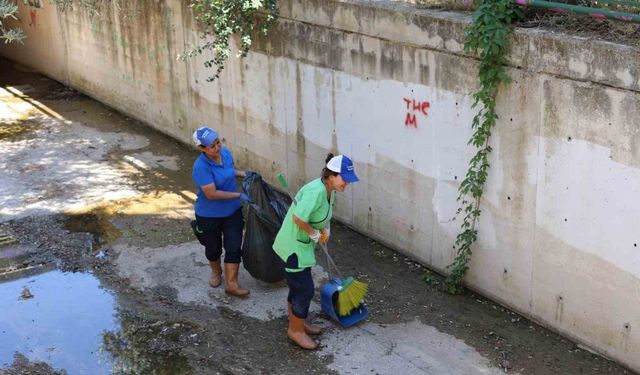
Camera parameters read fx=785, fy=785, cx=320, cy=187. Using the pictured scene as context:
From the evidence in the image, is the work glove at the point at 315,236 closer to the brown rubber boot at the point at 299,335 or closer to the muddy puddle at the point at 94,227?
the brown rubber boot at the point at 299,335

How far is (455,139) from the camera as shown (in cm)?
692

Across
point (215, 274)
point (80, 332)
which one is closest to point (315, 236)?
point (215, 274)

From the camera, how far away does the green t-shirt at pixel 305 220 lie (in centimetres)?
574

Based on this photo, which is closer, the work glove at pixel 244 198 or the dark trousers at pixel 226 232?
the work glove at pixel 244 198

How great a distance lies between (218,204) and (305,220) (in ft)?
4.03

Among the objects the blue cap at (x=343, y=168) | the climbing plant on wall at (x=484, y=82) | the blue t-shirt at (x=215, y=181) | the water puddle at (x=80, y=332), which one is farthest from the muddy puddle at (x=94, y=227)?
Answer: the climbing plant on wall at (x=484, y=82)

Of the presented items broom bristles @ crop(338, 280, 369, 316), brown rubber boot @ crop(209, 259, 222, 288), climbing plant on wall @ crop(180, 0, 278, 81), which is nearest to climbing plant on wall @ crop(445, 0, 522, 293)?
broom bristles @ crop(338, 280, 369, 316)

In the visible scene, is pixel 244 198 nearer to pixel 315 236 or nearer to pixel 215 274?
pixel 215 274

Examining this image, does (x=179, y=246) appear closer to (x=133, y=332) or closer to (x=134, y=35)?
(x=133, y=332)

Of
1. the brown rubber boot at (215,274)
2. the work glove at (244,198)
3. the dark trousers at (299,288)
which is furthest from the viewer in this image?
the brown rubber boot at (215,274)

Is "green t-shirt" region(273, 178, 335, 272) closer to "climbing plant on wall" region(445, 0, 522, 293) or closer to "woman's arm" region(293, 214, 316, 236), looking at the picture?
"woman's arm" region(293, 214, 316, 236)

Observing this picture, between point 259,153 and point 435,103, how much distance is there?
3.26 metres

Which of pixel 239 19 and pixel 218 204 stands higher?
pixel 239 19

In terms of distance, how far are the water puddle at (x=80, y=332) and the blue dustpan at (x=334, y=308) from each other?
115cm
